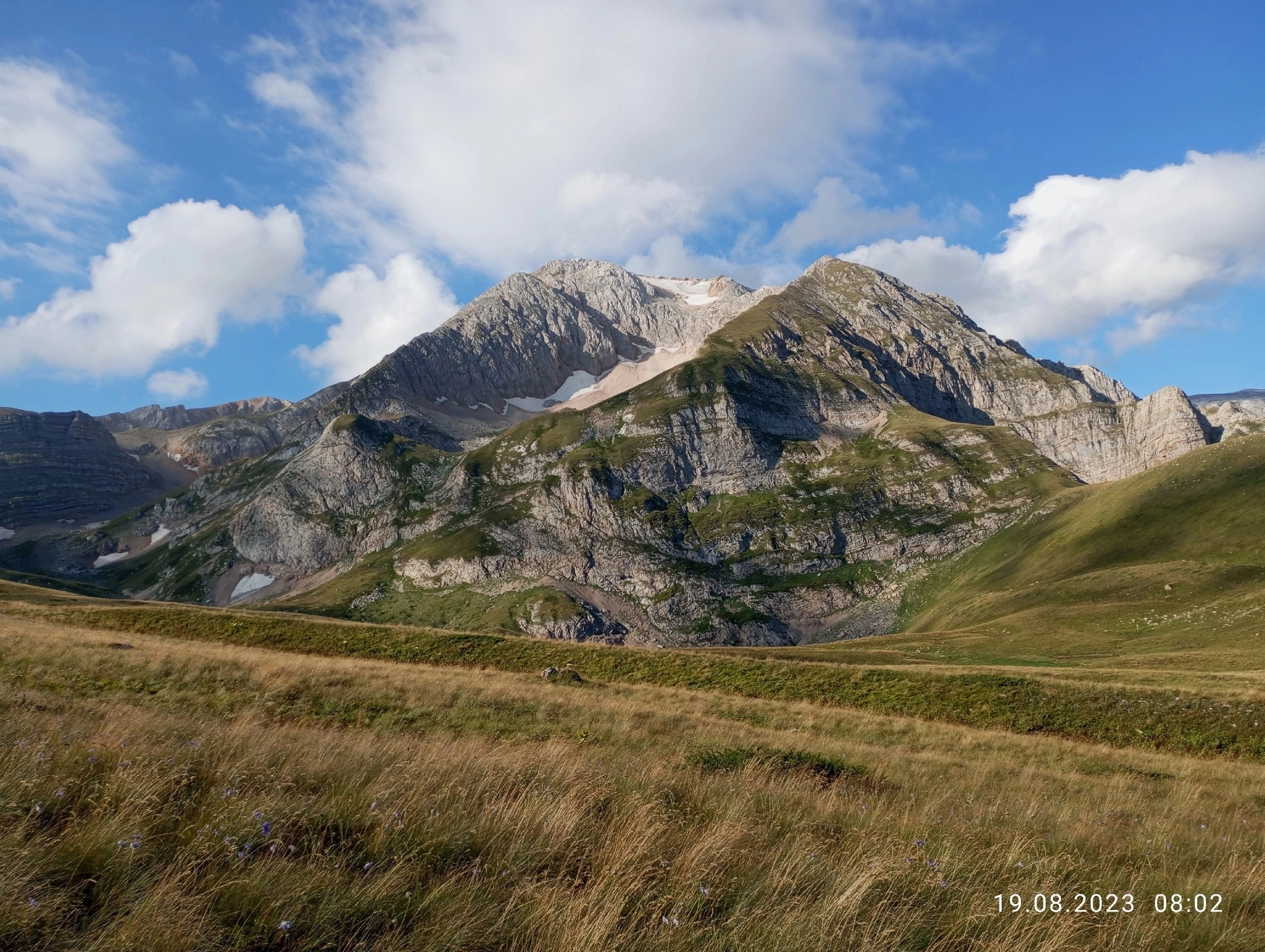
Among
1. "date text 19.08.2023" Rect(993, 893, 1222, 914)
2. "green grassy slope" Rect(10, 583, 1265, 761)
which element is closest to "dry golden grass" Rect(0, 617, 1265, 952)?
"date text 19.08.2023" Rect(993, 893, 1222, 914)

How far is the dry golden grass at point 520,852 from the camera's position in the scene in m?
4.35

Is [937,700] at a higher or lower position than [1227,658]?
higher

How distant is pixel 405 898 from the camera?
466 cm

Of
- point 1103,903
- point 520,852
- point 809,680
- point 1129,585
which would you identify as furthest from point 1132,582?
point 520,852

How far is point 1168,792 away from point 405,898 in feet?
59.1

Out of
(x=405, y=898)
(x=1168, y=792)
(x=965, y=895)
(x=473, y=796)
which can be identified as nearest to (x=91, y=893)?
(x=405, y=898)

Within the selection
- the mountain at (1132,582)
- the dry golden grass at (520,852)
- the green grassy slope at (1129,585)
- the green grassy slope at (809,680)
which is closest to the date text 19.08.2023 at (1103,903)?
the dry golden grass at (520,852)

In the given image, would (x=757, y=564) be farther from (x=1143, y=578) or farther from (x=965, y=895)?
(x=965, y=895)

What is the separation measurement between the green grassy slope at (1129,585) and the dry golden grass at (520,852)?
5874 cm

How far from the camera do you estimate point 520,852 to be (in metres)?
5.66

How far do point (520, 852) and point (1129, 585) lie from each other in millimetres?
113578

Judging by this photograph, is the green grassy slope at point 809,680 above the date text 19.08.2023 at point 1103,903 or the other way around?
the other way around

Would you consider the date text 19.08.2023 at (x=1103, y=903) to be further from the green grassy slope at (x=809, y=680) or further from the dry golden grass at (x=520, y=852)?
the green grassy slope at (x=809, y=680)

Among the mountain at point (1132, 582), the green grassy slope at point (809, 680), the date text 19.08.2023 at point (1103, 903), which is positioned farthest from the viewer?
the mountain at point (1132, 582)
